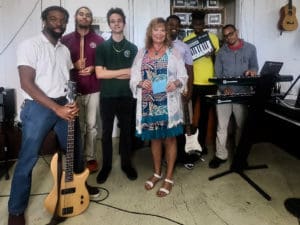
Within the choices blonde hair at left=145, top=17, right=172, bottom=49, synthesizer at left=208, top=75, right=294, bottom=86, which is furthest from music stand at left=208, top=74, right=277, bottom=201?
blonde hair at left=145, top=17, right=172, bottom=49

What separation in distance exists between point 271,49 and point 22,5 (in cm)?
349

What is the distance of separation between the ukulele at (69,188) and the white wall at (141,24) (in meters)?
2.23

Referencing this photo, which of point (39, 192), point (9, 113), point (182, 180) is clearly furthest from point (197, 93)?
point (9, 113)

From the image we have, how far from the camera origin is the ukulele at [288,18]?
4.32 metres

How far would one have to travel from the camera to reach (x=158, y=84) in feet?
8.29

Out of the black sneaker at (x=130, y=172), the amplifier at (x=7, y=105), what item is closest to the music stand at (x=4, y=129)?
the amplifier at (x=7, y=105)

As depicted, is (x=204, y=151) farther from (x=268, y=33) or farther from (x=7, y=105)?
(x=7, y=105)

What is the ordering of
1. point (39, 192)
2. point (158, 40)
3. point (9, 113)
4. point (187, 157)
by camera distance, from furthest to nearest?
point (9, 113) < point (187, 157) < point (39, 192) < point (158, 40)

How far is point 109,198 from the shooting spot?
2.64 meters

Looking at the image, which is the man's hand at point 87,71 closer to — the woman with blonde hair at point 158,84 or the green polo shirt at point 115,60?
the green polo shirt at point 115,60

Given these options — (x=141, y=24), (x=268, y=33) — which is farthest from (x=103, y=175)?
(x=268, y=33)

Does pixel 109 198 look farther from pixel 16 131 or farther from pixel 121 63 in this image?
pixel 16 131

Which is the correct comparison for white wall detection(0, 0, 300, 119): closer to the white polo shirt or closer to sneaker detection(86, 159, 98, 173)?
sneaker detection(86, 159, 98, 173)

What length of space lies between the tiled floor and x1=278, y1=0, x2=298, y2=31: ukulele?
6.77 ft
